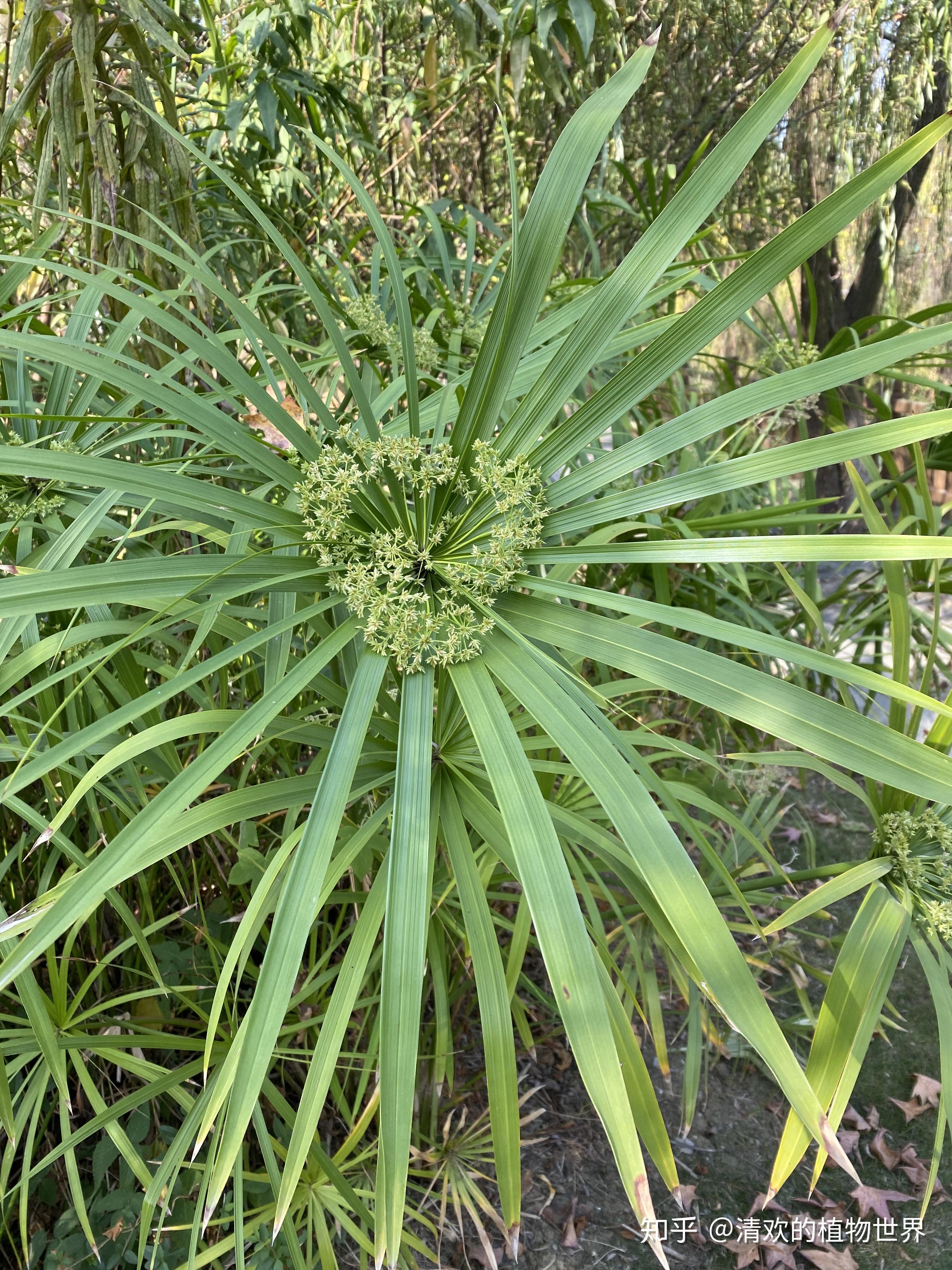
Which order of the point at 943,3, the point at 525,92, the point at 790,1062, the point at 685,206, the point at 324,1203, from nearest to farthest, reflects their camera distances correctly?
the point at 790,1062 → the point at 685,206 → the point at 324,1203 → the point at 525,92 → the point at 943,3

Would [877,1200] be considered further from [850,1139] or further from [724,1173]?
[724,1173]

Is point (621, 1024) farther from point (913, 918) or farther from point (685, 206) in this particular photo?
point (685, 206)

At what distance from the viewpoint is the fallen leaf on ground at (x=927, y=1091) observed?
1.65m

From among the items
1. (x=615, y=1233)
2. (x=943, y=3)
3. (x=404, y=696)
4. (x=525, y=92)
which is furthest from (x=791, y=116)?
(x=615, y=1233)

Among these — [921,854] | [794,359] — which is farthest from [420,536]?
[794,359]

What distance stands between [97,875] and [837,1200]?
1589mm

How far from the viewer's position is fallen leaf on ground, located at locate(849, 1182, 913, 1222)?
56.5 inches

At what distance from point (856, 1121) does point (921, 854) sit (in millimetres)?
1017

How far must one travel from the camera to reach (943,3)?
2.65 meters

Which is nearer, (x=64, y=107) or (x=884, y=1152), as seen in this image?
(x=64, y=107)

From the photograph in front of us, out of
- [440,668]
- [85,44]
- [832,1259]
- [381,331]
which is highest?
[85,44]

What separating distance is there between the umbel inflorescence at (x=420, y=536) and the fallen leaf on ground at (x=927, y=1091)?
163 centimetres

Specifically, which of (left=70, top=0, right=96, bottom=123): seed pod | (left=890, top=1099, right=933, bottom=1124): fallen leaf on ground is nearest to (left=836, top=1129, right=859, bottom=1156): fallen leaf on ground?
(left=890, top=1099, right=933, bottom=1124): fallen leaf on ground

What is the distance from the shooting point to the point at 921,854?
959mm
